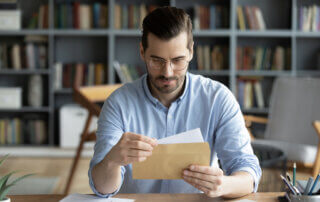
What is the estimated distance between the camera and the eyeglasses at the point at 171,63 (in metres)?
1.49

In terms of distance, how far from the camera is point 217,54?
4594 millimetres

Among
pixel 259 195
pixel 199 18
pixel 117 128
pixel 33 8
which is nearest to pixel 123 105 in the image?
pixel 117 128

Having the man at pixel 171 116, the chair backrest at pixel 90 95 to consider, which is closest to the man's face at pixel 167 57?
the man at pixel 171 116

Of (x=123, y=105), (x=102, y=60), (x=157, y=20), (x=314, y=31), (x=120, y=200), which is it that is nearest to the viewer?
(x=120, y=200)

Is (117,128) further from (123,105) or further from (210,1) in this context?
(210,1)

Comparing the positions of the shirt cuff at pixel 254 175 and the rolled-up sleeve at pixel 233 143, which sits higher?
the rolled-up sleeve at pixel 233 143

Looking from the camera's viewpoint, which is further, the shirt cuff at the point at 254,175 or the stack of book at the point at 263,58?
the stack of book at the point at 263,58

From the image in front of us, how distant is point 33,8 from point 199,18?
1714mm

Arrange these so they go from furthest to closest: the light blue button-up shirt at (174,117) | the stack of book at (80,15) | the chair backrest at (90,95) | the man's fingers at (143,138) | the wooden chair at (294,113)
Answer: the stack of book at (80,15), the wooden chair at (294,113), the chair backrest at (90,95), the light blue button-up shirt at (174,117), the man's fingers at (143,138)

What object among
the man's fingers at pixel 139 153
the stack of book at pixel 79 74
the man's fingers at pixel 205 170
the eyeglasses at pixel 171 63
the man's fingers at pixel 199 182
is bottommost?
the stack of book at pixel 79 74

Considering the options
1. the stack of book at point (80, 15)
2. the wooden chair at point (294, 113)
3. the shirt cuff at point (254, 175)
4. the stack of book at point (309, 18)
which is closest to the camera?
the shirt cuff at point (254, 175)

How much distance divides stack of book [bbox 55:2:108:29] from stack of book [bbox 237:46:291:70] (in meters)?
1.41

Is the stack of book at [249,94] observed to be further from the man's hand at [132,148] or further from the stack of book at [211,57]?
the man's hand at [132,148]

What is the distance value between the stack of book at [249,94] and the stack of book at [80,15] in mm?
1513
